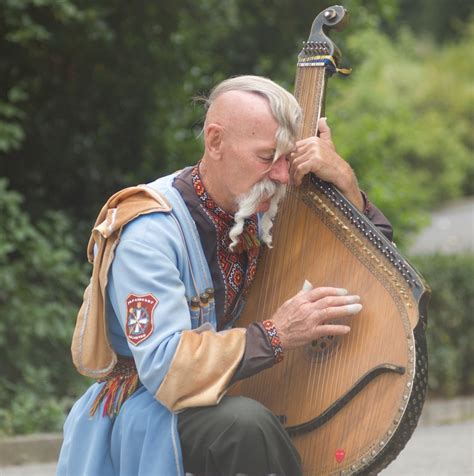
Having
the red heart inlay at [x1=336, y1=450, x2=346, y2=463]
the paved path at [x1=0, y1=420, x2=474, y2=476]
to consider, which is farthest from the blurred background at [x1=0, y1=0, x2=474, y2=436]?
the red heart inlay at [x1=336, y1=450, x2=346, y2=463]

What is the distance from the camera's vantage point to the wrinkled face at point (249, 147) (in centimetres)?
318

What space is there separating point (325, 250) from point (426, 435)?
17.9 feet

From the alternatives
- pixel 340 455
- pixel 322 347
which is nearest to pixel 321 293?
pixel 322 347

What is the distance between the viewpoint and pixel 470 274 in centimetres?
966

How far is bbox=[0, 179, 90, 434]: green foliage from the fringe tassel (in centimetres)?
354

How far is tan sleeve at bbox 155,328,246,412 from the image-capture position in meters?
2.99

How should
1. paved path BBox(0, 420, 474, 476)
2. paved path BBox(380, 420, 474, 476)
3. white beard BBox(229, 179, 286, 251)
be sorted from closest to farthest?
1. white beard BBox(229, 179, 286, 251)
2. paved path BBox(0, 420, 474, 476)
3. paved path BBox(380, 420, 474, 476)

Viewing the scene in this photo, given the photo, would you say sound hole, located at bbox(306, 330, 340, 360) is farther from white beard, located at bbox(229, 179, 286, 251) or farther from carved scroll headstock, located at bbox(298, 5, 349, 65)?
carved scroll headstock, located at bbox(298, 5, 349, 65)

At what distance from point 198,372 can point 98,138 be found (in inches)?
223

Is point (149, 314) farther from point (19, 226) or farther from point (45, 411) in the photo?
point (19, 226)

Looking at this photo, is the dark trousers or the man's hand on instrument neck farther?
the man's hand on instrument neck

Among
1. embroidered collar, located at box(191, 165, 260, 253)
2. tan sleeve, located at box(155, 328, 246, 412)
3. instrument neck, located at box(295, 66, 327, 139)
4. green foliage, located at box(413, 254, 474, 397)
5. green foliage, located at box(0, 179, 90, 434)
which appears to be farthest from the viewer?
green foliage, located at box(413, 254, 474, 397)

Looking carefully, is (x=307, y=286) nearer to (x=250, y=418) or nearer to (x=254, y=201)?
(x=254, y=201)

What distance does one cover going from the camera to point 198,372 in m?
2.99
